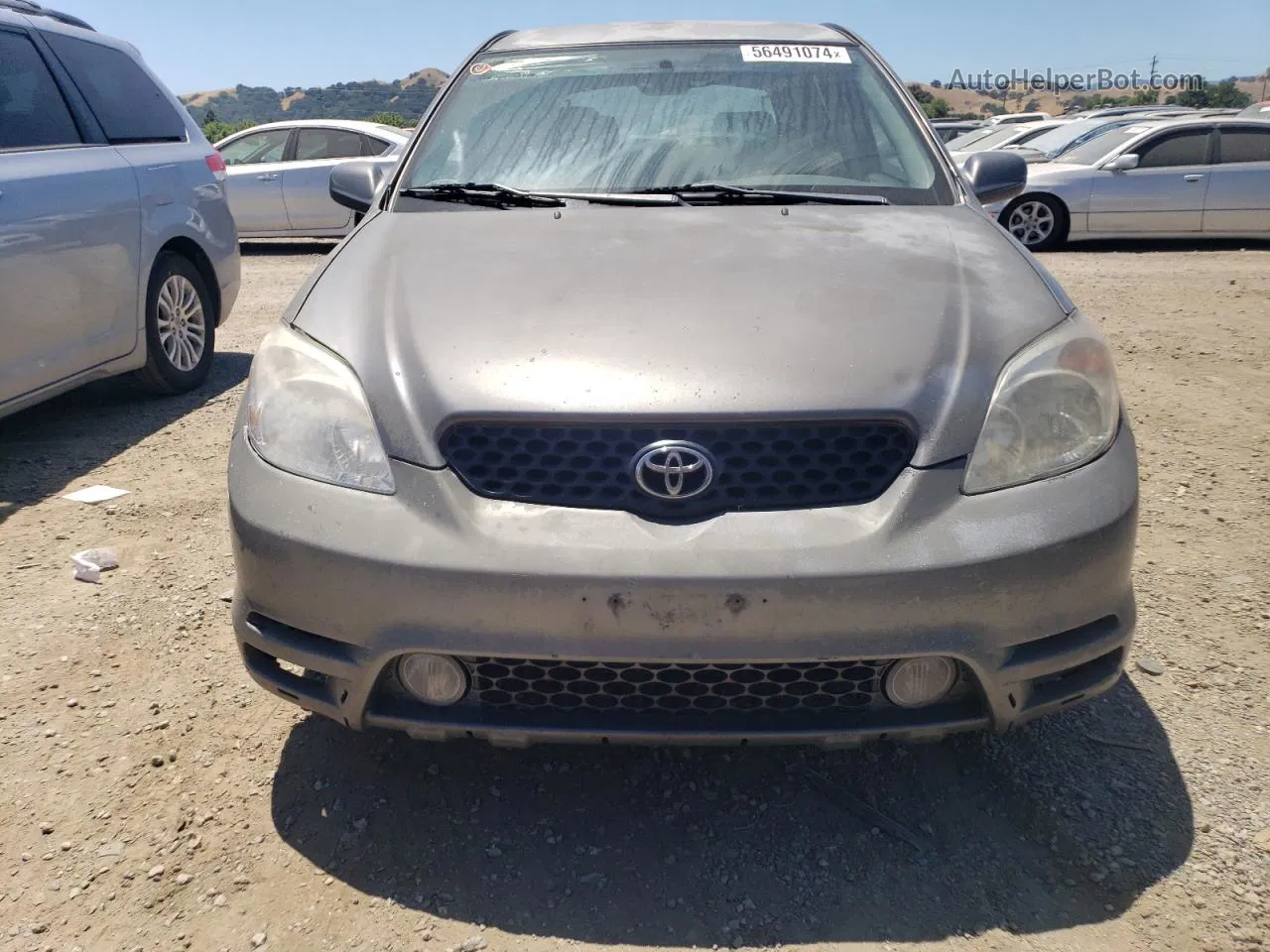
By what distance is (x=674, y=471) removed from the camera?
198 centimetres

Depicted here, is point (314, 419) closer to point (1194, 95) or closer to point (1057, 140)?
point (1057, 140)

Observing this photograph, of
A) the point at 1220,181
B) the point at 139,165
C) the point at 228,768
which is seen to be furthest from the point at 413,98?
the point at 228,768

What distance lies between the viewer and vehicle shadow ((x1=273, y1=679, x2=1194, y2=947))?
2.04 m

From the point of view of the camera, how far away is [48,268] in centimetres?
452

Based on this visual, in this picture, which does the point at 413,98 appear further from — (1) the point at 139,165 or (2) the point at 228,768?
(2) the point at 228,768

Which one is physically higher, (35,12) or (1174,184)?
(35,12)

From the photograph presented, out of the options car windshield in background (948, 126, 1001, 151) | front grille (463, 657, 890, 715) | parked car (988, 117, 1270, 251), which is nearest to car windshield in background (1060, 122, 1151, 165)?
parked car (988, 117, 1270, 251)

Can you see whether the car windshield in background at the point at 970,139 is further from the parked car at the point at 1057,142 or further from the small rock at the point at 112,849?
the small rock at the point at 112,849

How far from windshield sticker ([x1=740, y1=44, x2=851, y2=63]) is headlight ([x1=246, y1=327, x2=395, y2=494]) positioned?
189cm

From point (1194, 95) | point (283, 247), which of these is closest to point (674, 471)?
point (283, 247)

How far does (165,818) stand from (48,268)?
3.06m

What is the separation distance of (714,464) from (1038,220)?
1081 cm

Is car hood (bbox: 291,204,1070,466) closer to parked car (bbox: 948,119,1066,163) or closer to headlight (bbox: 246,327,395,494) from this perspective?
headlight (bbox: 246,327,395,494)

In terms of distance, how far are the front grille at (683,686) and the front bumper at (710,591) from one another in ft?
0.11
